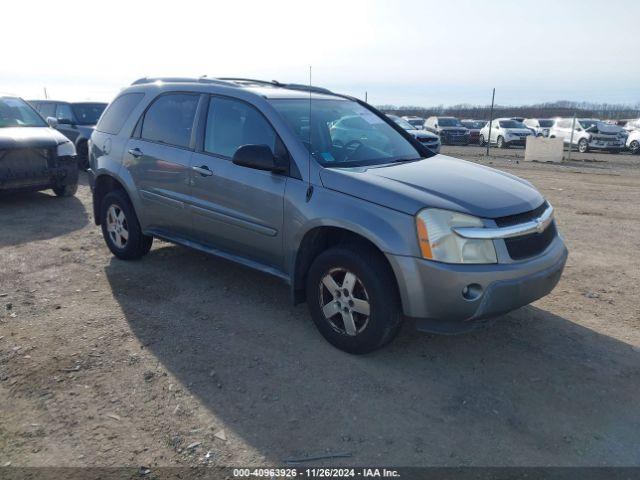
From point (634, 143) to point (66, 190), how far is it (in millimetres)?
22777

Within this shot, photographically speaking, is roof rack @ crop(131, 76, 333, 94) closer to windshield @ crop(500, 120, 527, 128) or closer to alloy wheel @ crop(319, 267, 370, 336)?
alloy wheel @ crop(319, 267, 370, 336)

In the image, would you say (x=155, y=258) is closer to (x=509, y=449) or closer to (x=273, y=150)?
(x=273, y=150)

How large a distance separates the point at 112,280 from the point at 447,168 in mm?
3352

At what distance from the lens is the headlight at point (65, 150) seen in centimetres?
870

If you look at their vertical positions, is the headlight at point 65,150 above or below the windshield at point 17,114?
below

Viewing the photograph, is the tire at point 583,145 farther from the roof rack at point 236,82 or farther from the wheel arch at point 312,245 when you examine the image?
the wheel arch at point 312,245

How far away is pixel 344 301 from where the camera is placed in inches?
146

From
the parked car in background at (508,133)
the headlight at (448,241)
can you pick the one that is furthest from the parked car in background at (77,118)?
the parked car in background at (508,133)

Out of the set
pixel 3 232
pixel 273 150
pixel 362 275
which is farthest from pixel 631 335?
pixel 3 232

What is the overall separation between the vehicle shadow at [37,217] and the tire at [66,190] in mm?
A: 102

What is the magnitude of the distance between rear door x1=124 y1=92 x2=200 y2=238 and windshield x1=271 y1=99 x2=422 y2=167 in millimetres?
1043

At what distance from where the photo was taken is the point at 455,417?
3109 mm

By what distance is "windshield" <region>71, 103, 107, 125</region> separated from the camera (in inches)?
507

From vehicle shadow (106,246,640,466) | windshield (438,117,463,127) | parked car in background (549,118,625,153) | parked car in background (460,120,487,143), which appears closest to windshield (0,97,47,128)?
vehicle shadow (106,246,640,466)
